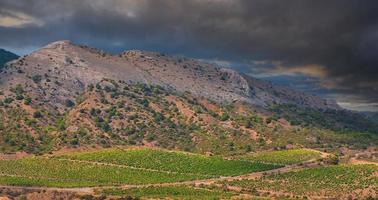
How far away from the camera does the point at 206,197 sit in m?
153

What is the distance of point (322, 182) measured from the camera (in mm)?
183500

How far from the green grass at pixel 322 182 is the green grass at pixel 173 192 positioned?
56.3ft

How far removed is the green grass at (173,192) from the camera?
6105 inches

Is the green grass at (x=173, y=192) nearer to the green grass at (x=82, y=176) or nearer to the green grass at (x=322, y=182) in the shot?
the green grass at (x=82, y=176)

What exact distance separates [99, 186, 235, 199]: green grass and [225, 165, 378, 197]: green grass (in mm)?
17145

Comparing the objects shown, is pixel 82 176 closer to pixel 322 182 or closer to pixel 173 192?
pixel 173 192

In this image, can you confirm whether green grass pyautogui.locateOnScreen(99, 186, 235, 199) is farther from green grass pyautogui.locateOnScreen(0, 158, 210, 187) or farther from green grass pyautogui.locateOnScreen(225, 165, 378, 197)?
green grass pyautogui.locateOnScreen(225, 165, 378, 197)

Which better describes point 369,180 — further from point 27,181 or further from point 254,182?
point 27,181

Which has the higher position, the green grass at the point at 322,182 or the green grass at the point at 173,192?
the green grass at the point at 322,182

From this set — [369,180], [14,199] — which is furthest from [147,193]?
[369,180]

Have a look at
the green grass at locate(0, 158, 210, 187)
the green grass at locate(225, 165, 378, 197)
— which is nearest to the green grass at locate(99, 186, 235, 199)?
the green grass at locate(0, 158, 210, 187)

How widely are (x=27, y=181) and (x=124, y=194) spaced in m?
39.8

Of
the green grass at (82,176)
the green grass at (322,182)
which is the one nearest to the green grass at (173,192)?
the green grass at (82,176)

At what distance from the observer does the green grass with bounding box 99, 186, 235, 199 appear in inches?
6105
